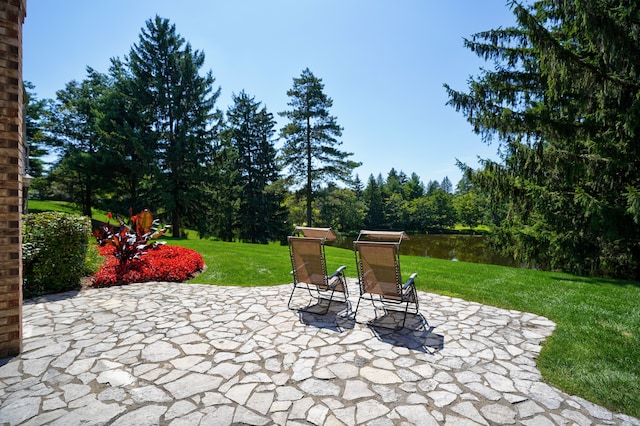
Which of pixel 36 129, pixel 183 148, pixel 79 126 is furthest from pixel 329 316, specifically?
pixel 36 129

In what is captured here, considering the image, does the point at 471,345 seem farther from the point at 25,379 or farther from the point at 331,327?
the point at 25,379

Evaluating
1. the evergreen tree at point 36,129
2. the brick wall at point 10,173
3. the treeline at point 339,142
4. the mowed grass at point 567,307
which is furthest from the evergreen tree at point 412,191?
the brick wall at point 10,173

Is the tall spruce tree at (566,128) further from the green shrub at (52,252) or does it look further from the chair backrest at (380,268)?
the green shrub at (52,252)

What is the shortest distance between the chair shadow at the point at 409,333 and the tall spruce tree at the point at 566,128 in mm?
6437

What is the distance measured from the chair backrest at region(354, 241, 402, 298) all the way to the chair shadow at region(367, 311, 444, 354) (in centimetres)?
49

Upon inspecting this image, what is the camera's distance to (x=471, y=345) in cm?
369

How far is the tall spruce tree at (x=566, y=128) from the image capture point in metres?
7.09

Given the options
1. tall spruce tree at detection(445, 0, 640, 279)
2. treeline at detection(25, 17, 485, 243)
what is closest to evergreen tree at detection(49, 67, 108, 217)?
treeline at detection(25, 17, 485, 243)

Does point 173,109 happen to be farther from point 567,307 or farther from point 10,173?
point 567,307

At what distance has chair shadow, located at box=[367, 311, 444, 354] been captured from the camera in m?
3.68

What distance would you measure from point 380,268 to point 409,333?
38.0 inches

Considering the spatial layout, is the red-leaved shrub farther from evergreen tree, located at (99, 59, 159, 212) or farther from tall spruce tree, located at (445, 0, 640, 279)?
evergreen tree, located at (99, 59, 159, 212)

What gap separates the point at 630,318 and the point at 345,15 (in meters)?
9.63

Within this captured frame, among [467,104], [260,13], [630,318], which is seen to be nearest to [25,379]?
[630,318]
